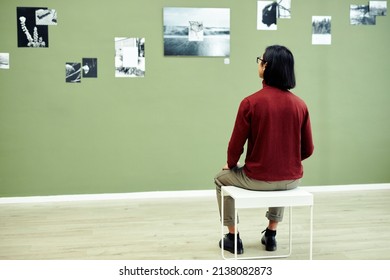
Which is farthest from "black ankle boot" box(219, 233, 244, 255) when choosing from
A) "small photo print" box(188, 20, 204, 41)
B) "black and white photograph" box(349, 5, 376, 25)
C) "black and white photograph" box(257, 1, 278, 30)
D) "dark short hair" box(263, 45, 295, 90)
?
"black and white photograph" box(349, 5, 376, 25)

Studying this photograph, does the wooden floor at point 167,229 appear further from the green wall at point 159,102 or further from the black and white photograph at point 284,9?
the black and white photograph at point 284,9

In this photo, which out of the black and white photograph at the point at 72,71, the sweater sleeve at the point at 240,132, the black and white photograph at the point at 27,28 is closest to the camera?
the sweater sleeve at the point at 240,132

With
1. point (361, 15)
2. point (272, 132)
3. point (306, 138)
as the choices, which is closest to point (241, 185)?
point (272, 132)

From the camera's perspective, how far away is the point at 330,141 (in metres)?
4.78

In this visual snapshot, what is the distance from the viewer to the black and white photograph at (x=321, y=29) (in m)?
4.65

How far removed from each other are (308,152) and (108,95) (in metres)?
2.13

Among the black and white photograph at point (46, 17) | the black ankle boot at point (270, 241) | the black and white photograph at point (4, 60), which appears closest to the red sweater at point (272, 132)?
the black ankle boot at point (270, 241)

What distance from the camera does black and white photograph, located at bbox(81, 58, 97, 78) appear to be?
14.3 ft

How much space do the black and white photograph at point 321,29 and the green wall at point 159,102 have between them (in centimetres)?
5

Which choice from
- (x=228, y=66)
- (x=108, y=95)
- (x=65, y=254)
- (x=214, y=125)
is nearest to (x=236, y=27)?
(x=228, y=66)

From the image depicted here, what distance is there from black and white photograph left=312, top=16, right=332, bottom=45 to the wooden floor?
4.75 feet

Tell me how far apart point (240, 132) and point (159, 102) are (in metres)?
1.85

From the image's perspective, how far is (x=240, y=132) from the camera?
2.75m

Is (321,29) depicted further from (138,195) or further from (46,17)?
(46,17)
